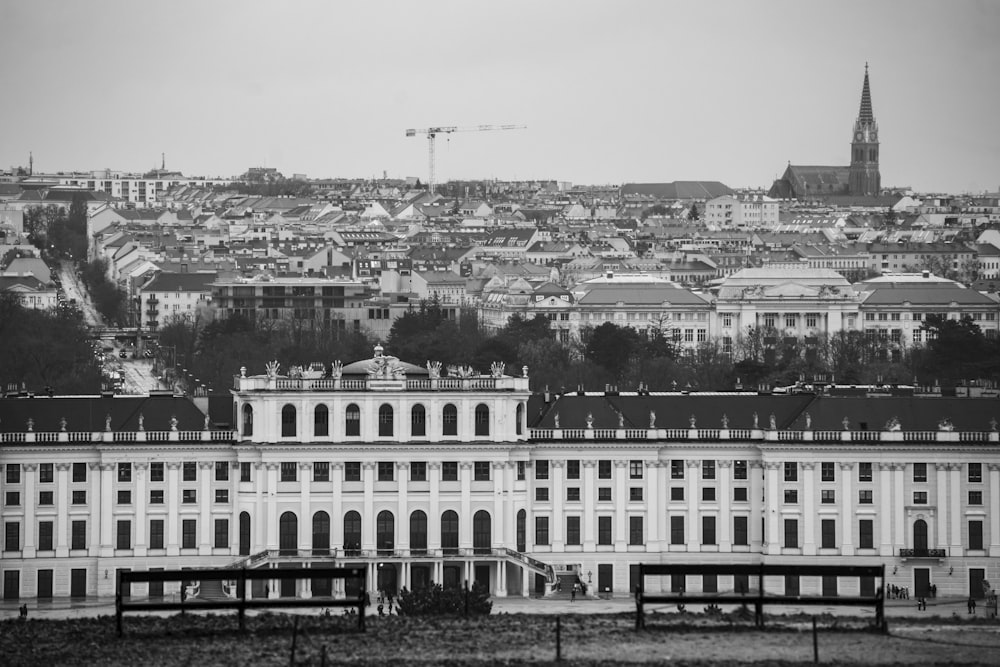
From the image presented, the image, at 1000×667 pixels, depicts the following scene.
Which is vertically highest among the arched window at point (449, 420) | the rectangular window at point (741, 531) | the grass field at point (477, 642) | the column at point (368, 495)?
the arched window at point (449, 420)

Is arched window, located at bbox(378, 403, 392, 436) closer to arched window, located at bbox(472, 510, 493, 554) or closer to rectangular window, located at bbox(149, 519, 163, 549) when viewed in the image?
arched window, located at bbox(472, 510, 493, 554)

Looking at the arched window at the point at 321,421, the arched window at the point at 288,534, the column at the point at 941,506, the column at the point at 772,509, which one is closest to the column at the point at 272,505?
the arched window at the point at 288,534

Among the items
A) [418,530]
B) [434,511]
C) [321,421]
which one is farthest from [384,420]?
[418,530]

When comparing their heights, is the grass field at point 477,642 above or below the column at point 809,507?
below

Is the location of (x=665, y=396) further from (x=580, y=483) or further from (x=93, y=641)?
(x=93, y=641)

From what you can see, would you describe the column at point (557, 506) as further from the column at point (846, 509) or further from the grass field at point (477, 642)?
the grass field at point (477, 642)

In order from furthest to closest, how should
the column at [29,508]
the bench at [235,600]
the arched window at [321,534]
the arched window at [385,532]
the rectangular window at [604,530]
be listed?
the rectangular window at [604,530] < the arched window at [385,532] < the arched window at [321,534] < the column at [29,508] < the bench at [235,600]

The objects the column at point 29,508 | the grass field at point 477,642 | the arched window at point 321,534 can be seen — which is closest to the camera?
the grass field at point 477,642
